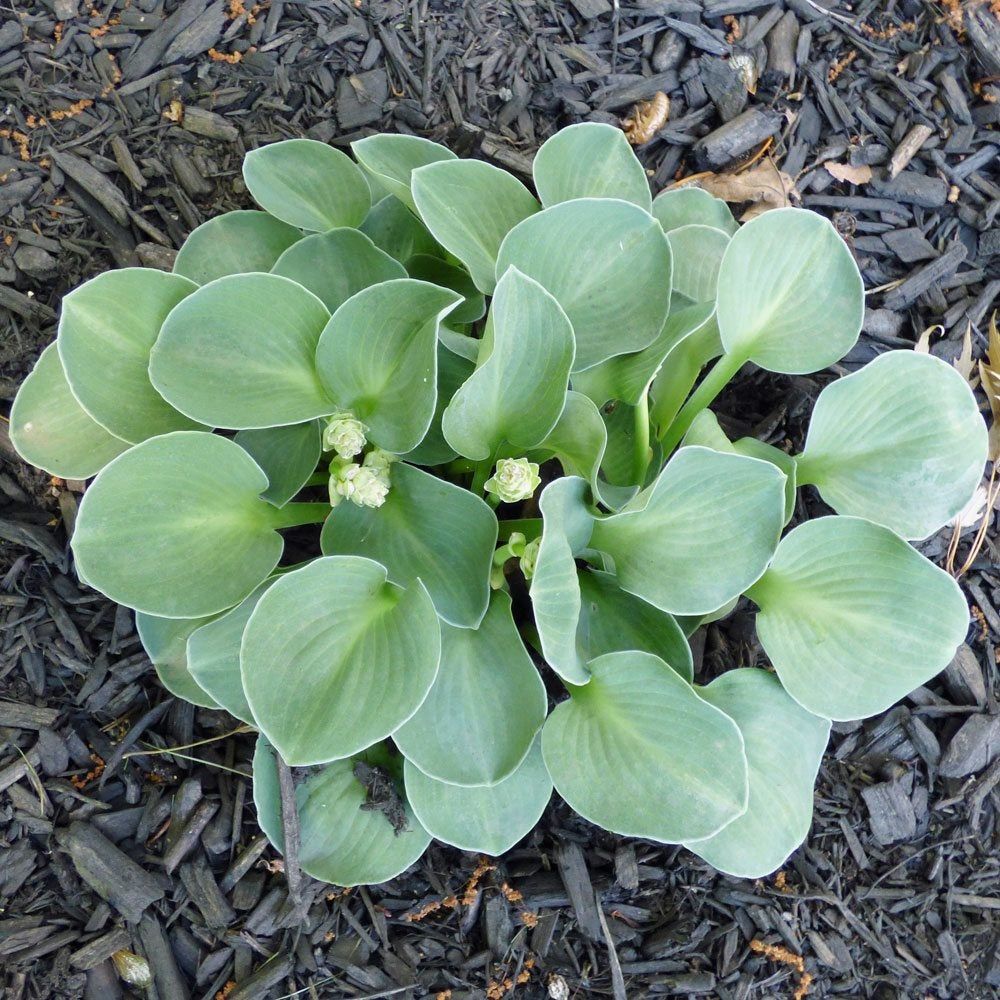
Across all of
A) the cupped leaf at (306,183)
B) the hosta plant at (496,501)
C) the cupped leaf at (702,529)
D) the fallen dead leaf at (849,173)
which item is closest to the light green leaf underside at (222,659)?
the hosta plant at (496,501)

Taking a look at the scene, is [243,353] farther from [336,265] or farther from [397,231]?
[397,231]

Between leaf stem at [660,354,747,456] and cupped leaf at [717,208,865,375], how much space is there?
0.09 ft

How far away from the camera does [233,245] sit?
5.20ft

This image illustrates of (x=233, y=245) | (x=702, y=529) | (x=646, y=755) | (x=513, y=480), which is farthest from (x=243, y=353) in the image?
(x=646, y=755)

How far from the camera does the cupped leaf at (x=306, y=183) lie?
5.07 feet

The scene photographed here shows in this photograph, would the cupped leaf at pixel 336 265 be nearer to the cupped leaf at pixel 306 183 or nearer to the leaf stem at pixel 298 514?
the cupped leaf at pixel 306 183

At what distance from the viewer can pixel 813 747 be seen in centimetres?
142

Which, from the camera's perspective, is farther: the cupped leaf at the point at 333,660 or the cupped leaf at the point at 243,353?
the cupped leaf at the point at 243,353

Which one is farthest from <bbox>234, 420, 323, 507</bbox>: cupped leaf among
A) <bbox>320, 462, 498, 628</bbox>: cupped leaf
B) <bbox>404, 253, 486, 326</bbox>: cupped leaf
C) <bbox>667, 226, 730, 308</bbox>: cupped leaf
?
<bbox>667, 226, 730, 308</bbox>: cupped leaf

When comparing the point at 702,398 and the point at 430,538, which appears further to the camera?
the point at 702,398

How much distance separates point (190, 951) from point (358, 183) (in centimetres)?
137

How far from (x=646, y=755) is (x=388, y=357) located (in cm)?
67

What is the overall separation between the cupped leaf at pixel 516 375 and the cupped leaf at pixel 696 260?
0.43 metres

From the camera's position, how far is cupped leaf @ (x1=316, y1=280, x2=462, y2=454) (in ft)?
4.11
